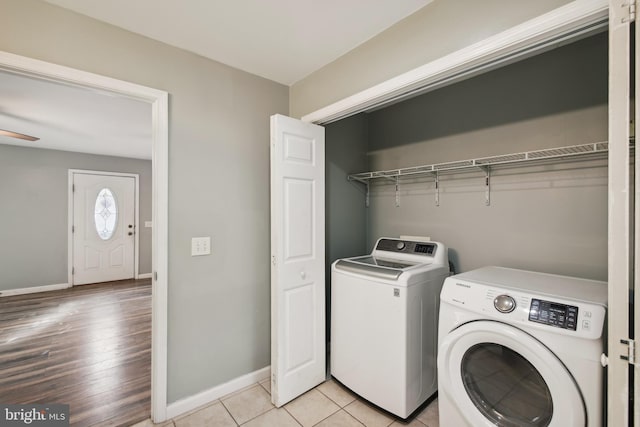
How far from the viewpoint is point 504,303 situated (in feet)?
4.16

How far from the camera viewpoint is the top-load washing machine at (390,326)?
1704mm

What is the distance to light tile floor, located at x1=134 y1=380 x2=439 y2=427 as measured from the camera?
174cm

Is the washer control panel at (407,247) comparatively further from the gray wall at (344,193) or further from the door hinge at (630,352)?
the door hinge at (630,352)

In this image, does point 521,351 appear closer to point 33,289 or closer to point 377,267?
point 377,267

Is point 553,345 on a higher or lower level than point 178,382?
higher

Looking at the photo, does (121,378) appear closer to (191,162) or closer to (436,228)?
(191,162)

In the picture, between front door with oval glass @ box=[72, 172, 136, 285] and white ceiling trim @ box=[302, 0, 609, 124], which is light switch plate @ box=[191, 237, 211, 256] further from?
front door with oval glass @ box=[72, 172, 136, 285]

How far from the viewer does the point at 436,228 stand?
236cm

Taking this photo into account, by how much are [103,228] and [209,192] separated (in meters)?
4.52

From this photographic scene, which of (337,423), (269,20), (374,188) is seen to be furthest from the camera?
(374,188)

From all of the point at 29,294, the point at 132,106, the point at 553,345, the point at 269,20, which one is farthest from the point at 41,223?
the point at 553,345

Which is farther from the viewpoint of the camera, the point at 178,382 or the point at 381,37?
the point at 178,382

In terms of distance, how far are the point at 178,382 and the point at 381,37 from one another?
2439 millimetres

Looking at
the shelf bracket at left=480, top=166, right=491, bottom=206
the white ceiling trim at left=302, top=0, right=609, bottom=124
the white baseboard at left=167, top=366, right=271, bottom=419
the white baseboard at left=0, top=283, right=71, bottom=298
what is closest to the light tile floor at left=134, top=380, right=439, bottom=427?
the white baseboard at left=167, top=366, right=271, bottom=419
